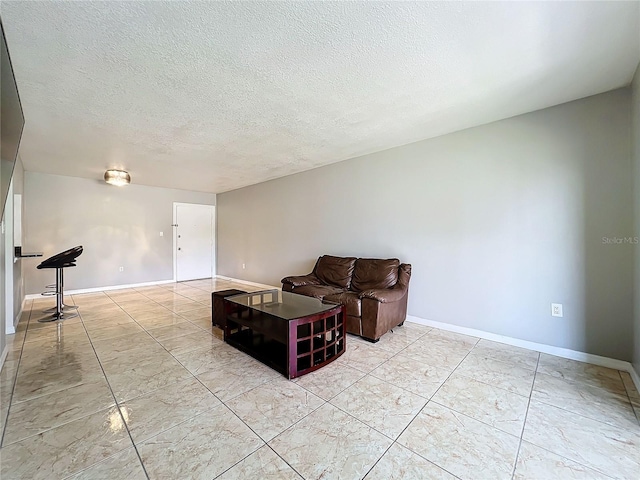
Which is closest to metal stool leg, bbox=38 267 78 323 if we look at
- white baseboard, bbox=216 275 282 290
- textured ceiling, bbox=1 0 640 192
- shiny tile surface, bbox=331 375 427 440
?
textured ceiling, bbox=1 0 640 192

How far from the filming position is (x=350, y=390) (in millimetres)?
2002

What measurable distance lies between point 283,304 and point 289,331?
723 millimetres

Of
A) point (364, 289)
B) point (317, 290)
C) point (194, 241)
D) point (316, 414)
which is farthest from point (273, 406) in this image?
point (194, 241)

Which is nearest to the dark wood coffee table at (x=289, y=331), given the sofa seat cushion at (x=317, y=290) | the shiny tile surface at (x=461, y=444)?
the sofa seat cushion at (x=317, y=290)

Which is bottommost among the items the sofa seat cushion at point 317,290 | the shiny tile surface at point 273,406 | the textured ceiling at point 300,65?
the shiny tile surface at point 273,406

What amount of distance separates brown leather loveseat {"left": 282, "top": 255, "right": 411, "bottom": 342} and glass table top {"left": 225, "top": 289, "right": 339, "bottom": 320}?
0.33 metres

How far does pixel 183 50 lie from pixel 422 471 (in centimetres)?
276

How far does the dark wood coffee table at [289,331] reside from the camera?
2.22 meters

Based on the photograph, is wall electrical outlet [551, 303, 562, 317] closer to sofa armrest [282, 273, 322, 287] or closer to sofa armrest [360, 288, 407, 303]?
sofa armrest [360, 288, 407, 303]

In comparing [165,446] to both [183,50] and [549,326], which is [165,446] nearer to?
[183,50]

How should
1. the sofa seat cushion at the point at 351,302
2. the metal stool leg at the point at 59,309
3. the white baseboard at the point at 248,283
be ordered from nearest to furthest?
the sofa seat cushion at the point at 351,302, the metal stool leg at the point at 59,309, the white baseboard at the point at 248,283

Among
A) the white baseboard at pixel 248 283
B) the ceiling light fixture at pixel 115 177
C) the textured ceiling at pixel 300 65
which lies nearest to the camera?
the textured ceiling at pixel 300 65

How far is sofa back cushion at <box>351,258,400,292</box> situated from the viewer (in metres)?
3.38

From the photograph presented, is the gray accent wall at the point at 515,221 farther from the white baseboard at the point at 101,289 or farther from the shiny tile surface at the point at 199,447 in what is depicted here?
the white baseboard at the point at 101,289
